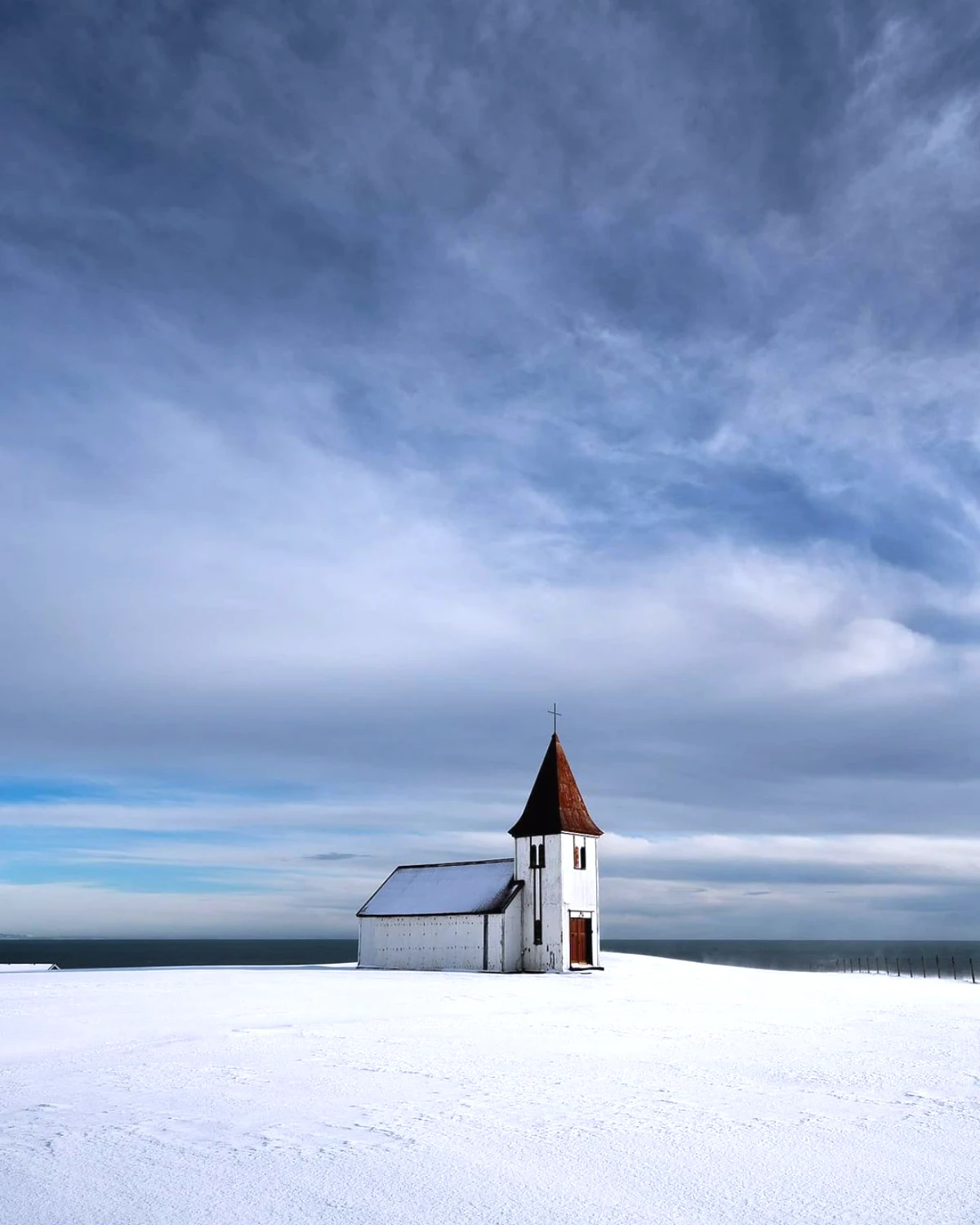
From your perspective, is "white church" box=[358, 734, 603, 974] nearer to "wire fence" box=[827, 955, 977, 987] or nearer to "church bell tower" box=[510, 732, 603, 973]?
"church bell tower" box=[510, 732, 603, 973]

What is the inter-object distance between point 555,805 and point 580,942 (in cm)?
646

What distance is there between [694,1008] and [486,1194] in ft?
62.8

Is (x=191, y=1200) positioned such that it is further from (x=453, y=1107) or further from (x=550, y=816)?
(x=550, y=816)

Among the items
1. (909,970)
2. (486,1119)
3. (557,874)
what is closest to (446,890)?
(557,874)

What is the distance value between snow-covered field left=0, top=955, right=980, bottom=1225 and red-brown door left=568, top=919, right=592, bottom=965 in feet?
79.0

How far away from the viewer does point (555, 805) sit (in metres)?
48.5

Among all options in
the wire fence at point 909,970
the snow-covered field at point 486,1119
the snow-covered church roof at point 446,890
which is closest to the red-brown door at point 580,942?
the snow-covered church roof at point 446,890

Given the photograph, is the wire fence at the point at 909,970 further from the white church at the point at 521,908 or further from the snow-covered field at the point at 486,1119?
the snow-covered field at the point at 486,1119

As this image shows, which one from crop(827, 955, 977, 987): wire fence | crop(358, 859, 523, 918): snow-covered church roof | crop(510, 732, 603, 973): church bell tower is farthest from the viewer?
crop(827, 955, 977, 987): wire fence

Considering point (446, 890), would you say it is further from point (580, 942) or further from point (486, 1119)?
point (486, 1119)

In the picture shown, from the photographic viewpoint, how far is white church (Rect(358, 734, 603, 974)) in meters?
46.8

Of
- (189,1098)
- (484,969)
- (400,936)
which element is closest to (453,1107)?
(189,1098)

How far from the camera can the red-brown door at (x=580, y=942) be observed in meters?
46.8

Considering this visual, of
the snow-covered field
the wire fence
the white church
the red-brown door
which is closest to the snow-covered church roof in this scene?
the white church
